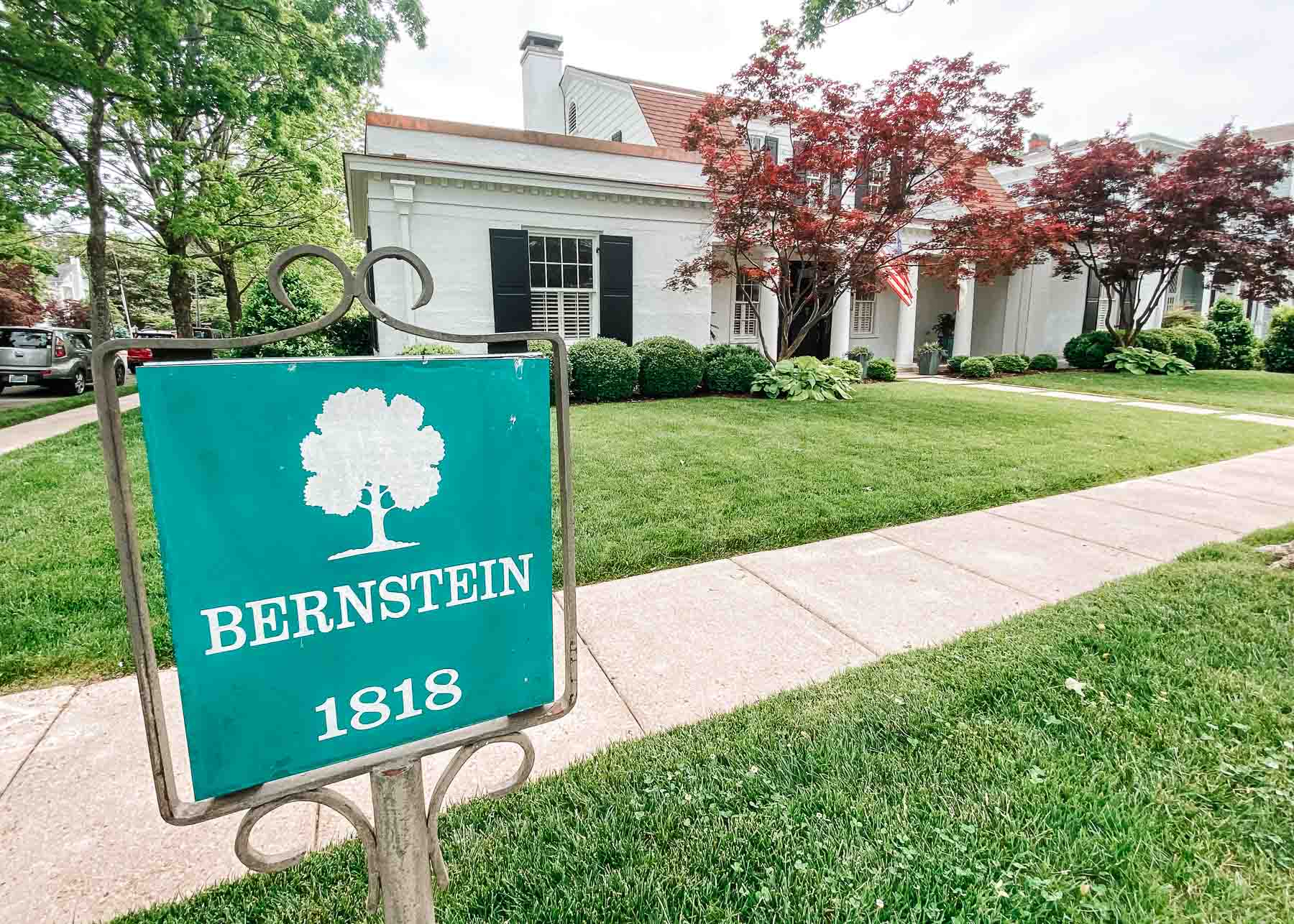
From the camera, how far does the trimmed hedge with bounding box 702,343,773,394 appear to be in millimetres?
10875

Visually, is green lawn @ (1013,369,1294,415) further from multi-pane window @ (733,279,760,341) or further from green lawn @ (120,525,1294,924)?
green lawn @ (120,525,1294,924)

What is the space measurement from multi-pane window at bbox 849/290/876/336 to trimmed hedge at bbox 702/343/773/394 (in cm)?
705

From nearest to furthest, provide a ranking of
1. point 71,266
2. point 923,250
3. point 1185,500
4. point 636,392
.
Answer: point 1185,500, point 636,392, point 923,250, point 71,266

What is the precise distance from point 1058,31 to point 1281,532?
12.5 ft

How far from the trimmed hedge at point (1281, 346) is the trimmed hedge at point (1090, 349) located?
5.35 metres

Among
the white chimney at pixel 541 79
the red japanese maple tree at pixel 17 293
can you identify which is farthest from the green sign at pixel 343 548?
the red japanese maple tree at pixel 17 293

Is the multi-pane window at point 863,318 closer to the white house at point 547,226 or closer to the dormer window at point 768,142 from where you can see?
the white house at point 547,226

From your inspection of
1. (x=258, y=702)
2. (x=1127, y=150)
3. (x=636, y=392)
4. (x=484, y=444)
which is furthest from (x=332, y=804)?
(x=1127, y=150)

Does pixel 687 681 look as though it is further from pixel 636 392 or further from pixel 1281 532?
pixel 636 392

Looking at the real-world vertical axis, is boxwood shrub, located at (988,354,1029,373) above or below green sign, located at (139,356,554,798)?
below

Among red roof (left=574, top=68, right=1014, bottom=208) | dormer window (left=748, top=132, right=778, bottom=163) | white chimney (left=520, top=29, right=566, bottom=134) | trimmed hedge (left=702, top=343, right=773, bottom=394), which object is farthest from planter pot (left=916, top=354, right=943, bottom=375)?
white chimney (left=520, top=29, right=566, bottom=134)

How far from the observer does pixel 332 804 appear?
1.02 m

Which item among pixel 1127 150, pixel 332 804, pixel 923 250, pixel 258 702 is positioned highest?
pixel 1127 150

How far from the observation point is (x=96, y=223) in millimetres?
11273
